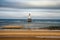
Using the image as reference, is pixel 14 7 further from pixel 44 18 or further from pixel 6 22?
pixel 44 18

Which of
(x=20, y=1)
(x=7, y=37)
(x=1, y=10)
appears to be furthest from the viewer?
(x=1, y=10)

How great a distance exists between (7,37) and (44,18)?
130cm

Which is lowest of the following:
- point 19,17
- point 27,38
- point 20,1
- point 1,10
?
point 27,38

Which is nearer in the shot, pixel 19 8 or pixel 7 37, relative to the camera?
pixel 7 37

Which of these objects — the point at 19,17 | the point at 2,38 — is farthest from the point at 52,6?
the point at 2,38

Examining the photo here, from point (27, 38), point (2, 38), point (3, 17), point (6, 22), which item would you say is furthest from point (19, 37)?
point (3, 17)

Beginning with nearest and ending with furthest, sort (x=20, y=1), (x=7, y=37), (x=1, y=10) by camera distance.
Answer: (x=7, y=37)
(x=20, y=1)
(x=1, y=10)

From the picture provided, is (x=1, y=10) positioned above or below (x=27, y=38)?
above

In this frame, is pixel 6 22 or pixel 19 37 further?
pixel 6 22

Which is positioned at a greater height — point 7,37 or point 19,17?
point 19,17

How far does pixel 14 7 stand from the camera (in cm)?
214

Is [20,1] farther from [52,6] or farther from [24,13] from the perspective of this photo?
[52,6]

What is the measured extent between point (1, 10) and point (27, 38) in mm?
1256

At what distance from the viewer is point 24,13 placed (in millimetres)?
2248
